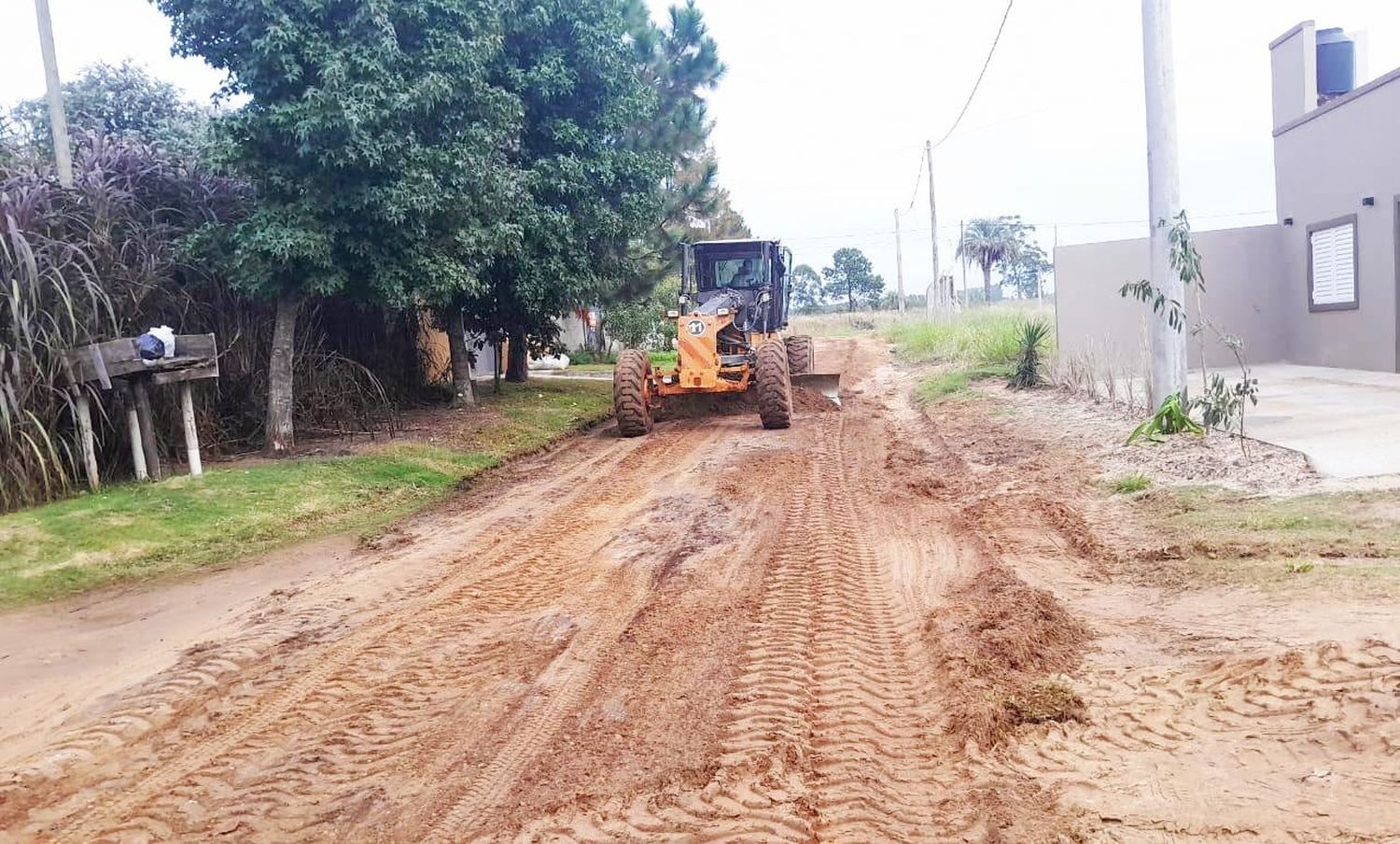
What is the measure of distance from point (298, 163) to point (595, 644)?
308 inches

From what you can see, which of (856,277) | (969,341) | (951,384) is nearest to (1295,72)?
(951,384)

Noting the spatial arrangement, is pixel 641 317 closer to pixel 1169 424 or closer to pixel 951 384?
pixel 951 384

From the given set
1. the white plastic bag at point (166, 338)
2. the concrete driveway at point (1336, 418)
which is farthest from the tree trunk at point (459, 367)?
the concrete driveway at point (1336, 418)

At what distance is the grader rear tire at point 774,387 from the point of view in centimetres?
1345

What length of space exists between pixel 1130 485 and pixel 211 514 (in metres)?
7.86

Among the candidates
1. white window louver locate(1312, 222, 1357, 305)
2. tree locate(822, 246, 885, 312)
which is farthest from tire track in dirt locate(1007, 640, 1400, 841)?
tree locate(822, 246, 885, 312)

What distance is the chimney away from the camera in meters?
16.0

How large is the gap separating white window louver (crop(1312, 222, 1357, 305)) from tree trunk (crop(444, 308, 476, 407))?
1330 centimetres

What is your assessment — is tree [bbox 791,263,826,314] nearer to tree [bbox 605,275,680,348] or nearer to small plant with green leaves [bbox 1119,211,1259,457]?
tree [bbox 605,275,680,348]

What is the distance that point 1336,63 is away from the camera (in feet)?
54.9

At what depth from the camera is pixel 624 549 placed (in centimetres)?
752

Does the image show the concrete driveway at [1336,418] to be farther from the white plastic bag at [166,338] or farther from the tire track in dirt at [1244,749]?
the white plastic bag at [166,338]

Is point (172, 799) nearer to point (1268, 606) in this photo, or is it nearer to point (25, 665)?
point (25, 665)

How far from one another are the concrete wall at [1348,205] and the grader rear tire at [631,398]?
10.2 metres
